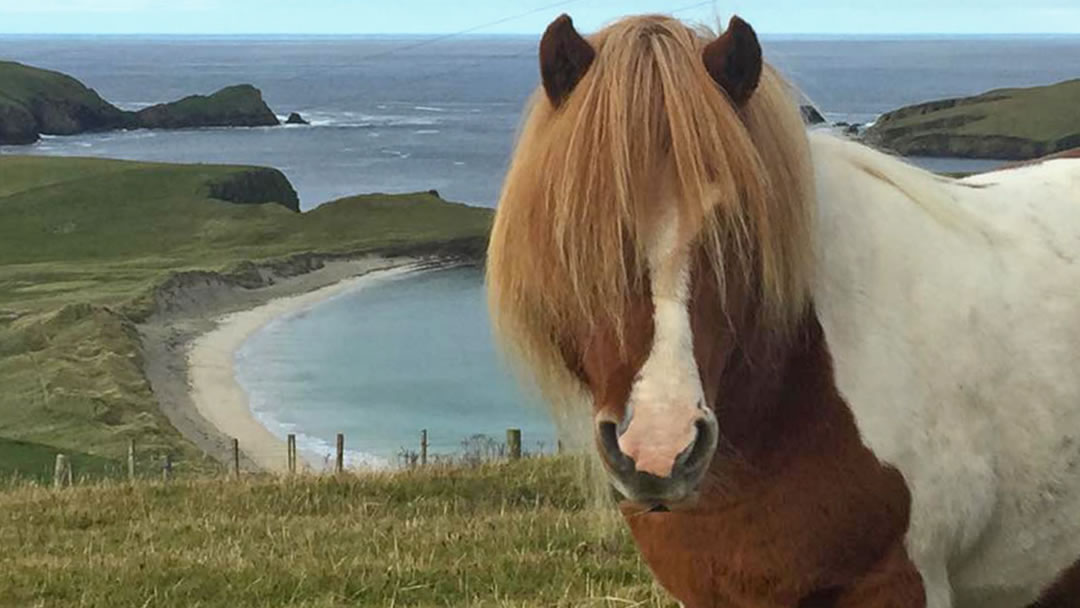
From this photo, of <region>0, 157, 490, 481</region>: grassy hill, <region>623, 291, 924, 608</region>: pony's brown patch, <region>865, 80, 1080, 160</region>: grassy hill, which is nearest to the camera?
<region>623, 291, 924, 608</region>: pony's brown patch

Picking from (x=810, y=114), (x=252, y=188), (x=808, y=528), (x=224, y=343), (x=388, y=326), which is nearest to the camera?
(x=808, y=528)

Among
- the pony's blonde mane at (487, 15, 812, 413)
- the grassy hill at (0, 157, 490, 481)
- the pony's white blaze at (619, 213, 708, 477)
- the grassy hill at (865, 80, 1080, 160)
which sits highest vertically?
the pony's blonde mane at (487, 15, 812, 413)

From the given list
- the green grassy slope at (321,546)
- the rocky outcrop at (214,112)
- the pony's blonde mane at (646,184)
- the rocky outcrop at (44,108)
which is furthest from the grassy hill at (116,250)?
the rocky outcrop at (214,112)

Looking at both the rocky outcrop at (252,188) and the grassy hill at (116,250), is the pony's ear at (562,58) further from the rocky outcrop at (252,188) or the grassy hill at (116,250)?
the rocky outcrop at (252,188)

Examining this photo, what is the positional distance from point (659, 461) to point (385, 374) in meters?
38.2

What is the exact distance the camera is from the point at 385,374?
1580 inches

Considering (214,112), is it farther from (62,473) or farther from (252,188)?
(62,473)

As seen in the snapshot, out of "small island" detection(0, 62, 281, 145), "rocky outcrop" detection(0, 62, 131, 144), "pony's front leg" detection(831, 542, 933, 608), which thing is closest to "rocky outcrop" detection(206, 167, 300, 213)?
"small island" detection(0, 62, 281, 145)

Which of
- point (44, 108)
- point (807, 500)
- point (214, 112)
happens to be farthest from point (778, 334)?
point (214, 112)

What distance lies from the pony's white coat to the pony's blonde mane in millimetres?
285

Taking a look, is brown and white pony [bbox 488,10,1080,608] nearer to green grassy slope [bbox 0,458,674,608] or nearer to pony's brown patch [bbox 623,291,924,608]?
pony's brown patch [bbox 623,291,924,608]

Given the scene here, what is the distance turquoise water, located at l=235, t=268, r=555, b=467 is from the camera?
32.2 meters

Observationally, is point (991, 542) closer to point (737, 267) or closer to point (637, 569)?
Result: point (737, 267)

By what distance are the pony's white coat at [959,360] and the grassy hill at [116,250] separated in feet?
68.6
